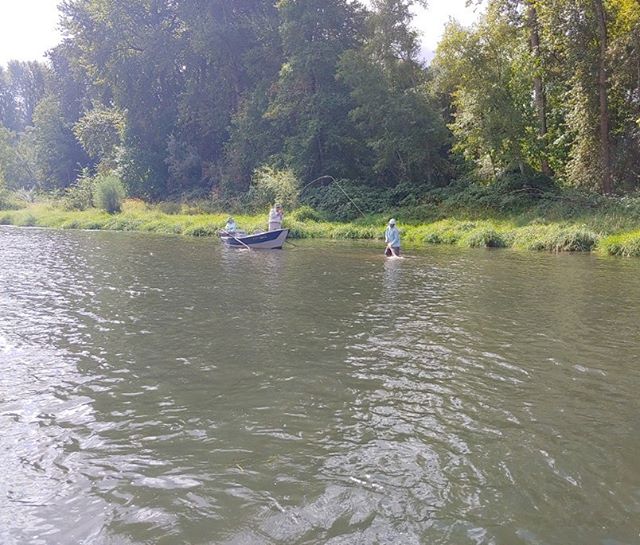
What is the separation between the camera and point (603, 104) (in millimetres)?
31016

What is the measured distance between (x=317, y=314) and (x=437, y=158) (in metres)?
33.1

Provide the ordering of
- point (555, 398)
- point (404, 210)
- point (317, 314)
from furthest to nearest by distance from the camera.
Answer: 1. point (404, 210)
2. point (317, 314)
3. point (555, 398)

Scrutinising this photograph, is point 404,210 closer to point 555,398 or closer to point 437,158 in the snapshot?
point 437,158

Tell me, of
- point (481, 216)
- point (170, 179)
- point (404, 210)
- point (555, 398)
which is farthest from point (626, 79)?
point (170, 179)

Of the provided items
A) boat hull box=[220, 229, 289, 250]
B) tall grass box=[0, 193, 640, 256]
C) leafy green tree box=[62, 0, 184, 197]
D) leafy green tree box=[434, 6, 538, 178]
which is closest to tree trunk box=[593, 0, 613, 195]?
tall grass box=[0, 193, 640, 256]

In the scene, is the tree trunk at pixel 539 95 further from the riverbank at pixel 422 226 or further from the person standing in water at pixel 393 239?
the person standing in water at pixel 393 239

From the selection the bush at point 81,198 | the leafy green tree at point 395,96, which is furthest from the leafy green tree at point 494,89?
the bush at point 81,198

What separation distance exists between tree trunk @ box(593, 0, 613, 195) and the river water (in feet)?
68.6

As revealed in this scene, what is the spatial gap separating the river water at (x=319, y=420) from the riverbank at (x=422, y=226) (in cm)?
1350

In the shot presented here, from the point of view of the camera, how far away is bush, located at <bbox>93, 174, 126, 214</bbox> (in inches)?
1986

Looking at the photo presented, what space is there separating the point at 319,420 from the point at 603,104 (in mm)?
30537

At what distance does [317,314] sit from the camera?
12.3 meters

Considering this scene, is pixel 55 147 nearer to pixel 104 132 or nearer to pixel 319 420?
pixel 104 132

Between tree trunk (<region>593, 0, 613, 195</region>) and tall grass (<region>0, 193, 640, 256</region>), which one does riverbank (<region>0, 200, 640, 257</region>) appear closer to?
tall grass (<region>0, 193, 640, 256</region>)
